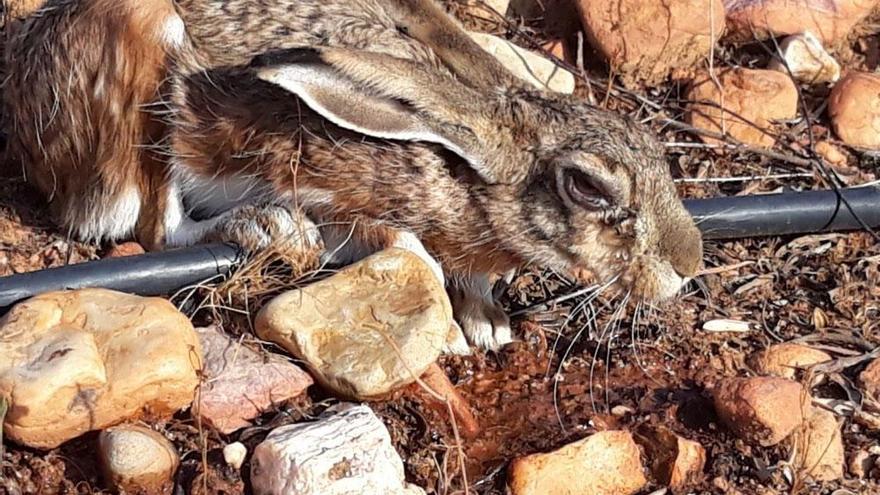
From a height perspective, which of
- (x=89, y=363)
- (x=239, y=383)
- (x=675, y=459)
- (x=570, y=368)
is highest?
(x=89, y=363)

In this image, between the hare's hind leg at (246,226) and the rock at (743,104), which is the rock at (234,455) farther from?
the rock at (743,104)

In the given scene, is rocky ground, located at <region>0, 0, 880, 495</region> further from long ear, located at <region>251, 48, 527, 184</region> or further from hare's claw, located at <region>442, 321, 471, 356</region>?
long ear, located at <region>251, 48, 527, 184</region>

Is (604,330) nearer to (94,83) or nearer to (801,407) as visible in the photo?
(801,407)

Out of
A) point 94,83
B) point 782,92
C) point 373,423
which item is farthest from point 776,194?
point 94,83

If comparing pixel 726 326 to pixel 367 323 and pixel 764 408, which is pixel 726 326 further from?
pixel 367 323

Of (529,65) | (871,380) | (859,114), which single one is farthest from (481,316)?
(859,114)

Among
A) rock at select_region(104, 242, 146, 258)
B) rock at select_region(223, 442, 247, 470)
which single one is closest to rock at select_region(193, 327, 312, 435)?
rock at select_region(223, 442, 247, 470)
